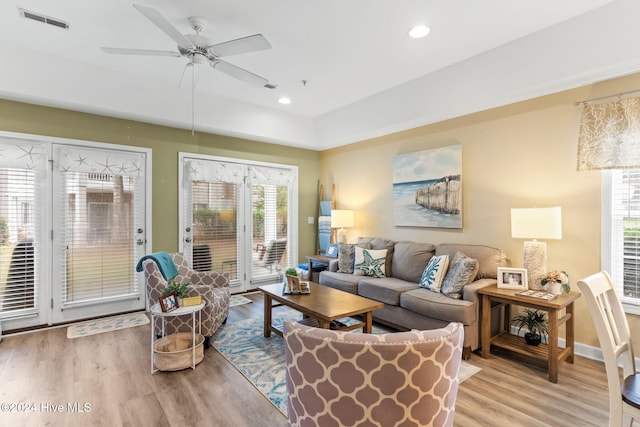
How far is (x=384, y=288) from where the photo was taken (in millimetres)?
3576

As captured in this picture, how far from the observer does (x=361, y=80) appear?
3912 millimetres

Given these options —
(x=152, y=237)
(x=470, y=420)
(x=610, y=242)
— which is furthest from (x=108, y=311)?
(x=610, y=242)

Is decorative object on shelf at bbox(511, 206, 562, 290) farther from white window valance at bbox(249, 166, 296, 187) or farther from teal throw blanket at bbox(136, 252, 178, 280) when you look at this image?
white window valance at bbox(249, 166, 296, 187)

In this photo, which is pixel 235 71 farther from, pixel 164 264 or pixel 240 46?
pixel 164 264

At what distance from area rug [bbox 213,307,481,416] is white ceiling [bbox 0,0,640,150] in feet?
9.10

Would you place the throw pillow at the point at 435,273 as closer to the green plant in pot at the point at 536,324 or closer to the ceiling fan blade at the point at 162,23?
the green plant in pot at the point at 536,324

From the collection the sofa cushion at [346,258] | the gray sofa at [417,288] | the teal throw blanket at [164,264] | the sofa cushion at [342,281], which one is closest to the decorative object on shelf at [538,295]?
the gray sofa at [417,288]

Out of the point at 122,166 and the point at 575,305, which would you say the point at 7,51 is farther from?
the point at 575,305

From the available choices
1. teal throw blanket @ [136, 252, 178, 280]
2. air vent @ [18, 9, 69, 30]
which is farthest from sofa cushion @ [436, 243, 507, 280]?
air vent @ [18, 9, 69, 30]

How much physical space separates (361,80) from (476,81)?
4.32 feet

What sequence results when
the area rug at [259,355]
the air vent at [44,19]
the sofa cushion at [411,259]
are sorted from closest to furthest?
1. the area rug at [259,355]
2. the air vent at [44,19]
3. the sofa cushion at [411,259]

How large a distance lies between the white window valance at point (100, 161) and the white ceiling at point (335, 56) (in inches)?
19.7

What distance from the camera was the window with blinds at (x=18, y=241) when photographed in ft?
11.4

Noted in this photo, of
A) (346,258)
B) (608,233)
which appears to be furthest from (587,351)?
(346,258)
